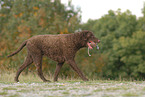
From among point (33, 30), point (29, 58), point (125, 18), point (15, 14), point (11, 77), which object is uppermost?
point (125, 18)

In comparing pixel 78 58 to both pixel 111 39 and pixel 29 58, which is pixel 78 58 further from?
pixel 111 39

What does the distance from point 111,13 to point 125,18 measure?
17.2 ft

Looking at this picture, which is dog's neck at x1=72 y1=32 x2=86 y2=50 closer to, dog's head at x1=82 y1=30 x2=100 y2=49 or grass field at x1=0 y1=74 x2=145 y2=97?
dog's head at x1=82 y1=30 x2=100 y2=49

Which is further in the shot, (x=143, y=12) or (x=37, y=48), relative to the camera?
(x=143, y=12)

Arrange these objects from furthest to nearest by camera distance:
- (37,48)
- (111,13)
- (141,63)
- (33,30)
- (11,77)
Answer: (111,13), (141,63), (33,30), (11,77), (37,48)

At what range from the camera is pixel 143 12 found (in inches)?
1711

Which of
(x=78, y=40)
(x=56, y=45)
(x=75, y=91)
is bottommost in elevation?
(x=75, y=91)

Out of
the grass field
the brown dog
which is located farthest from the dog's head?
the grass field

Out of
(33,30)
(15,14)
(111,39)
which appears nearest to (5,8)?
(15,14)

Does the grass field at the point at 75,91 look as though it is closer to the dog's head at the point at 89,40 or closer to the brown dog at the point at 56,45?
the brown dog at the point at 56,45

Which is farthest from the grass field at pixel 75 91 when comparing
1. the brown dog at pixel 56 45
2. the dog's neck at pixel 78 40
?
the dog's neck at pixel 78 40

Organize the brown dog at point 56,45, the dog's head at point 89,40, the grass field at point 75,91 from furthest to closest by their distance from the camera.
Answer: the dog's head at point 89,40 → the brown dog at point 56,45 → the grass field at point 75,91

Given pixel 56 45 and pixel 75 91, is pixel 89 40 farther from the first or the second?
pixel 75 91

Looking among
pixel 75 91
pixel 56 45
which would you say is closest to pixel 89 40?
pixel 56 45
